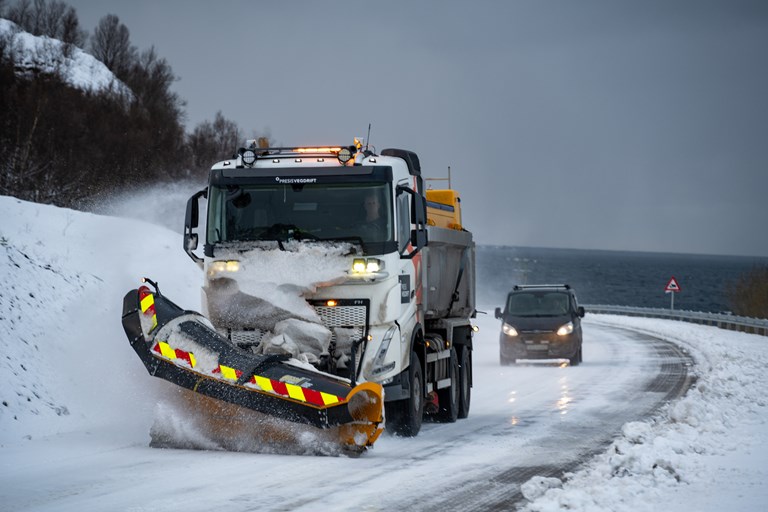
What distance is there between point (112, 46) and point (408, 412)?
73.3 m

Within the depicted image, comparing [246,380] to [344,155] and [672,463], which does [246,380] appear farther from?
[672,463]

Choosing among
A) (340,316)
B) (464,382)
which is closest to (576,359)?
(464,382)

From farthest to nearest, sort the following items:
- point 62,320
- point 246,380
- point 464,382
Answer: point 62,320 < point 464,382 < point 246,380

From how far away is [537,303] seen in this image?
27844 millimetres

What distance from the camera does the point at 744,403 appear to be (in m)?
15.3

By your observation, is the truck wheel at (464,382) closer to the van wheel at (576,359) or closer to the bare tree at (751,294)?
the van wheel at (576,359)

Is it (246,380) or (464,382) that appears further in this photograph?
(464,382)

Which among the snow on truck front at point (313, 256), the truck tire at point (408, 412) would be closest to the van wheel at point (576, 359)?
the truck tire at point (408, 412)

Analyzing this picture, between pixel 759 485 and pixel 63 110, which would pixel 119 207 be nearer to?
pixel 63 110

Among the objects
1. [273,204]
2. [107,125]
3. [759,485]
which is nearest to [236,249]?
[273,204]

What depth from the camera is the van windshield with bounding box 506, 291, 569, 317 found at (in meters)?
27.6

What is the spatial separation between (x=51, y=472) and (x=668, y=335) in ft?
113

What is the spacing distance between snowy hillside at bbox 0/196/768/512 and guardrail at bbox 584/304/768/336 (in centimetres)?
1875

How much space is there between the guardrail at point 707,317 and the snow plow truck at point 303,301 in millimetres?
31667
